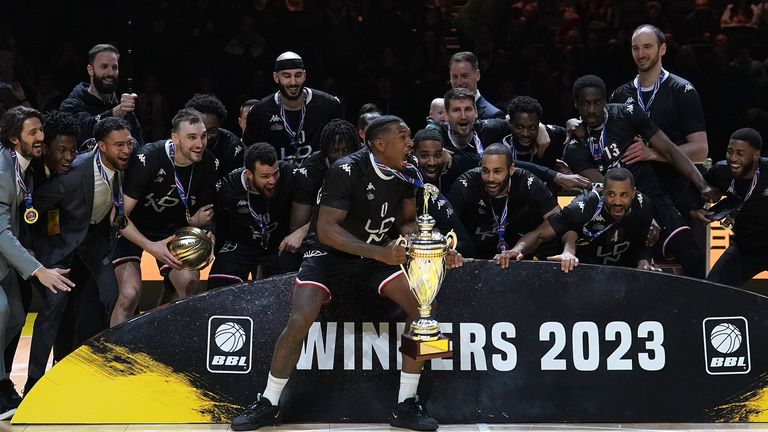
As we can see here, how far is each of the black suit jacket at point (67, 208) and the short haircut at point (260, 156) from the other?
3.00 ft

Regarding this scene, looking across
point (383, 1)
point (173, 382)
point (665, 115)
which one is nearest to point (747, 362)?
point (665, 115)

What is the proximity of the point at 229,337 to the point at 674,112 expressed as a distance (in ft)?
11.2

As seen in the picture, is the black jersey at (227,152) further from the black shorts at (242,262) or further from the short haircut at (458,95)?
the short haircut at (458,95)

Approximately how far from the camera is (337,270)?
19.7 ft

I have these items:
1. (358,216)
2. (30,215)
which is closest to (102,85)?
(30,215)

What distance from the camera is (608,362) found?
612cm

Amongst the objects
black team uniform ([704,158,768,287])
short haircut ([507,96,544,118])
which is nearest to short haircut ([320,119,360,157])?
short haircut ([507,96,544,118])

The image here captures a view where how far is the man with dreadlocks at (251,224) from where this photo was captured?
722cm

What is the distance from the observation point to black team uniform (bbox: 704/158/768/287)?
715 cm

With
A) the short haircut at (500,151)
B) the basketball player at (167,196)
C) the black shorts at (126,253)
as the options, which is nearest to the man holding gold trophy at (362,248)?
the short haircut at (500,151)

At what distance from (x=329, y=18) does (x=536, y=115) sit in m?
4.92

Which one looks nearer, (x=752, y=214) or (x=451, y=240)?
(x=451, y=240)

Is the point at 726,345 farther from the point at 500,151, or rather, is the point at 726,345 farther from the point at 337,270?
the point at 337,270

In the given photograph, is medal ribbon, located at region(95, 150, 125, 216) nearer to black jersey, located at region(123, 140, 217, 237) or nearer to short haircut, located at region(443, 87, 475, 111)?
black jersey, located at region(123, 140, 217, 237)
